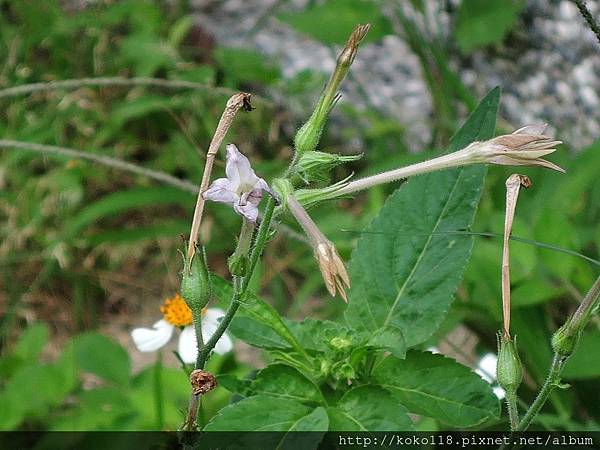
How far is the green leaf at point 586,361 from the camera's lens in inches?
56.9

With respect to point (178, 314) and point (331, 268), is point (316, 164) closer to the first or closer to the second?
point (331, 268)

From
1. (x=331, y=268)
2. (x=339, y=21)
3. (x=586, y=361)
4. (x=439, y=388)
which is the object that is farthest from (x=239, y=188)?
(x=339, y=21)

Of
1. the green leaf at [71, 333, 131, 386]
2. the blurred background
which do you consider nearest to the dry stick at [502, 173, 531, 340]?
the blurred background

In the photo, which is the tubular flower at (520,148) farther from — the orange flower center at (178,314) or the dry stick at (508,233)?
the orange flower center at (178,314)

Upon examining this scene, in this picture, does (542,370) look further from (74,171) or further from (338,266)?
(74,171)

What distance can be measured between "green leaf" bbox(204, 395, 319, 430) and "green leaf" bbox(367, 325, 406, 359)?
0.11 m

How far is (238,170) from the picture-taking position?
2.68 feet

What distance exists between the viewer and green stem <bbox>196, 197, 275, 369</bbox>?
814 millimetres

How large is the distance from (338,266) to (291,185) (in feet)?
0.33

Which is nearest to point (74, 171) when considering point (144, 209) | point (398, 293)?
point (144, 209)

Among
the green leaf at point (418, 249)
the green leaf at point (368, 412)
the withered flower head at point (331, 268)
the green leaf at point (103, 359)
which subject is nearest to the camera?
the withered flower head at point (331, 268)

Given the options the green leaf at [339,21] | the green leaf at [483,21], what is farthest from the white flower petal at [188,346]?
the green leaf at [483,21]

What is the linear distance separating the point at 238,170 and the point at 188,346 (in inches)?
19.8

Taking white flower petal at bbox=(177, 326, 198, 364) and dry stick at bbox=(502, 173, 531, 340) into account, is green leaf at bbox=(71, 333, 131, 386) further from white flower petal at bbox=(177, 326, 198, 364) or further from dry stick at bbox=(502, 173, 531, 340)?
dry stick at bbox=(502, 173, 531, 340)
